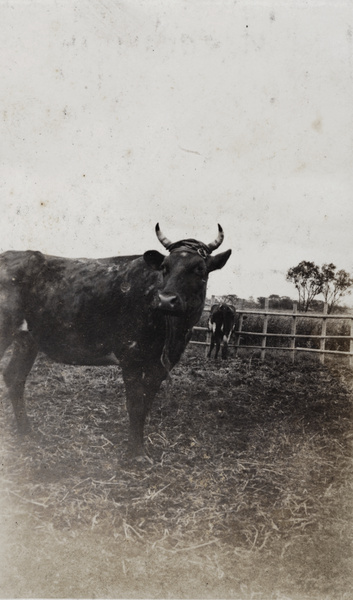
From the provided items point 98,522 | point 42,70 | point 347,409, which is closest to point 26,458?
point 98,522

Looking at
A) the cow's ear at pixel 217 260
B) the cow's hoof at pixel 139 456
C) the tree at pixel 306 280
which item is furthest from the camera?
the tree at pixel 306 280

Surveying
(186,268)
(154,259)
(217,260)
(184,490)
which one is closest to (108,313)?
(154,259)

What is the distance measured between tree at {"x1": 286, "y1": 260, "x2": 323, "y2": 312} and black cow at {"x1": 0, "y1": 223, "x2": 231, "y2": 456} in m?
0.71

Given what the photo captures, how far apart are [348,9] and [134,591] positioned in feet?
18.2

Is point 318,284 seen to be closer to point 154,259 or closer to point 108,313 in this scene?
point 154,259

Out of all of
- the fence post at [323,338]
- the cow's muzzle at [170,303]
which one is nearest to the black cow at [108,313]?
the cow's muzzle at [170,303]

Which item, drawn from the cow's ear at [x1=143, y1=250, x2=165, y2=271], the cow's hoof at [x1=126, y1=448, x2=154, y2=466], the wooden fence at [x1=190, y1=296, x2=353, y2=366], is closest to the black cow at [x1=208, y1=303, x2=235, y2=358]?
the wooden fence at [x1=190, y1=296, x2=353, y2=366]

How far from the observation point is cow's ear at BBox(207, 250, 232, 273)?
13.0 ft

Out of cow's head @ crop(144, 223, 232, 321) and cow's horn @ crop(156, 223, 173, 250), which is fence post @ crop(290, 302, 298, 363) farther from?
cow's horn @ crop(156, 223, 173, 250)

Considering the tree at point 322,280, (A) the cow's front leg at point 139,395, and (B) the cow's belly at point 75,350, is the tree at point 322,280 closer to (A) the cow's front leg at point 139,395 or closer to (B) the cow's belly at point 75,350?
(A) the cow's front leg at point 139,395

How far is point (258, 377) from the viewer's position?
4.46 metres

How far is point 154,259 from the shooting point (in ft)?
12.8

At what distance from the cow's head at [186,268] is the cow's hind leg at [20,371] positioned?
148cm

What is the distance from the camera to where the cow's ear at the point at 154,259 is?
385 centimetres
